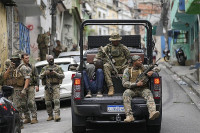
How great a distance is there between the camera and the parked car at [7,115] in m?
6.50

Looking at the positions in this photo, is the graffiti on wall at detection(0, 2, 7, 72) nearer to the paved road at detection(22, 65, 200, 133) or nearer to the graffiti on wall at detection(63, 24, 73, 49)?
the paved road at detection(22, 65, 200, 133)

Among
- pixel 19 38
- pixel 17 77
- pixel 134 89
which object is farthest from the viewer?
pixel 19 38

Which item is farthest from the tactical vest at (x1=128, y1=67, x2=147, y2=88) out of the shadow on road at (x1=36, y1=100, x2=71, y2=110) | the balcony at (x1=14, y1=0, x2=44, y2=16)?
the balcony at (x1=14, y1=0, x2=44, y2=16)

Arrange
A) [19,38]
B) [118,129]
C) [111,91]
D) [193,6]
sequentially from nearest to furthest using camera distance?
1. [111,91]
2. [118,129]
3. [193,6]
4. [19,38]

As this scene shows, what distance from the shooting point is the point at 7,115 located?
6742 mm

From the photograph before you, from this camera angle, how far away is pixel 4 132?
21.4 ft

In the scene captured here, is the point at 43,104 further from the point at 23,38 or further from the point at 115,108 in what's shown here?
the point at 23,38

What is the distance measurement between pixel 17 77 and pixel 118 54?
3100 mm

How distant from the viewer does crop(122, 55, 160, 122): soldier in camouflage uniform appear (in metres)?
9.05

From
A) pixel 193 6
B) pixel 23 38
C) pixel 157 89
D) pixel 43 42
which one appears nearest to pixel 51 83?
pixel 157 89

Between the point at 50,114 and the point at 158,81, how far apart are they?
15.0 feet

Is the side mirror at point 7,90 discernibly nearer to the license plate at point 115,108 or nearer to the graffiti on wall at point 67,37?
the license plate at point 115,108

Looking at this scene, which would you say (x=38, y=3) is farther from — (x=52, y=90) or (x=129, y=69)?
(x=129, y=69)

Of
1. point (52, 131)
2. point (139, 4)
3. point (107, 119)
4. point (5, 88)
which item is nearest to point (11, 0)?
point (52, 131)
